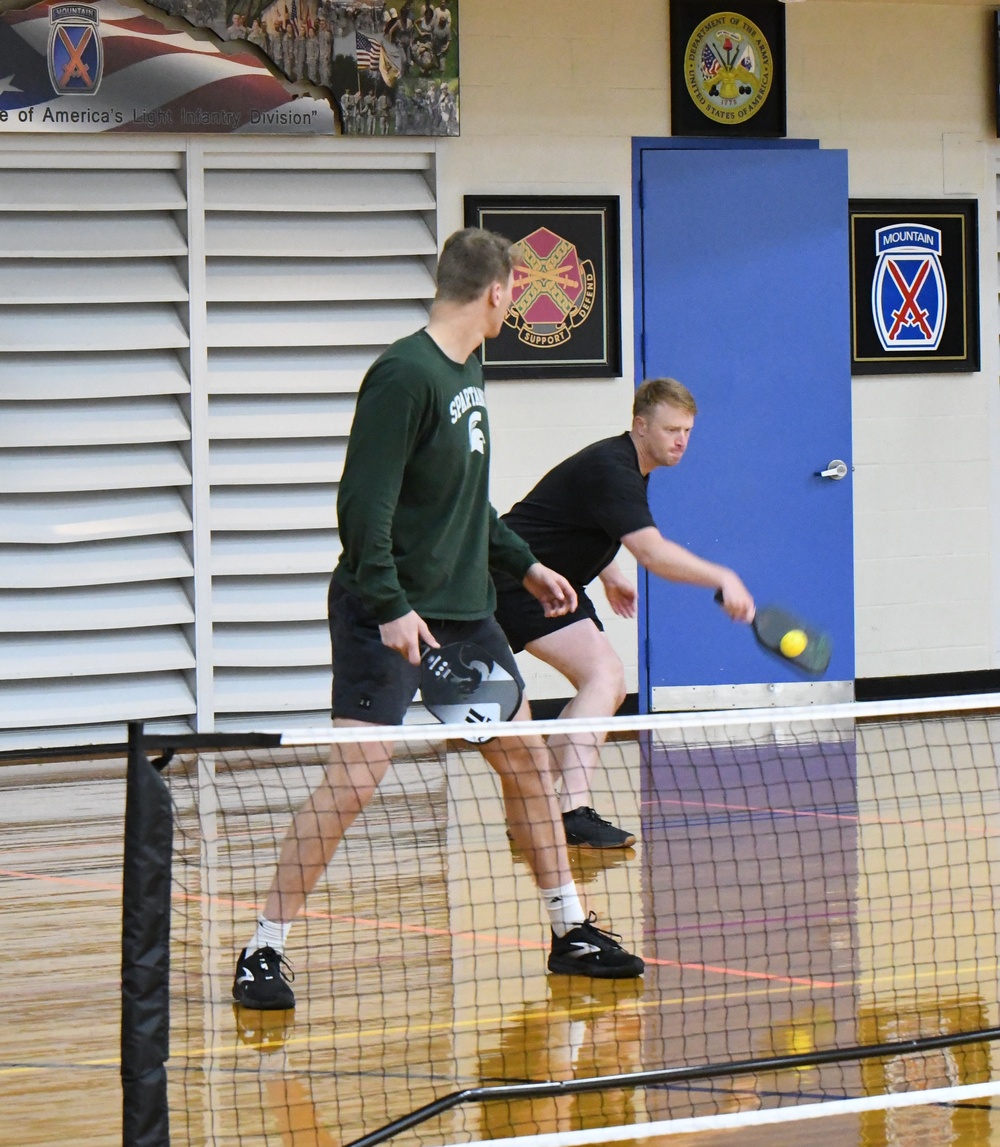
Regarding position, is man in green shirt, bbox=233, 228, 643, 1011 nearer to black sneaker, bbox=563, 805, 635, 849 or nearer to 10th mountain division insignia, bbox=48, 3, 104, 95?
black sneaker, bbox=563, 805, 635, 849

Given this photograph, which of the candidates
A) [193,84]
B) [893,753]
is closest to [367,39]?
[193,84]

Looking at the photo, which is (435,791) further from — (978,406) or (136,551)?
(978,406)

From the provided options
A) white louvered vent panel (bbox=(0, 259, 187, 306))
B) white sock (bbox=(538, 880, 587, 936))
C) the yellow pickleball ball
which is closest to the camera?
white sock (bbox=(538, 880, 587, 936))

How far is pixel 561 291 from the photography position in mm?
8852

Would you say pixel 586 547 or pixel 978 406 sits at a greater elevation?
pixel 978 406

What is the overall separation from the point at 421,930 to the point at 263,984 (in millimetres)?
851

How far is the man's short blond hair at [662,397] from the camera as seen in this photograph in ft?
18.4

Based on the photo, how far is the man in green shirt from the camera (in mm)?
4188

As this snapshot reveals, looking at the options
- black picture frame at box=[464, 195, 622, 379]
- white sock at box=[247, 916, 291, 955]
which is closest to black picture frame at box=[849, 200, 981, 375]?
black picture frame at box=[464, 195, 622, 379]

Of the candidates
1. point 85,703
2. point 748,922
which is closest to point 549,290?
point 85,703

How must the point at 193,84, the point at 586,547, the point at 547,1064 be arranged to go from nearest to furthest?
the point at 547,1064, the point at 586,547, the point at 193,84

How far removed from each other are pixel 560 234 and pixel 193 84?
1.94 meters

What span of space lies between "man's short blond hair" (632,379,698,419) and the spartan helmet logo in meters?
1.25

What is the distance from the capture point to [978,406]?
9625mm
